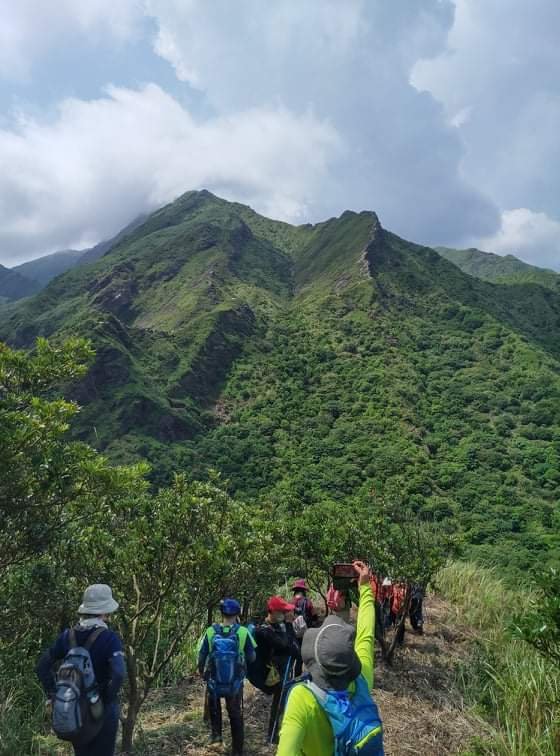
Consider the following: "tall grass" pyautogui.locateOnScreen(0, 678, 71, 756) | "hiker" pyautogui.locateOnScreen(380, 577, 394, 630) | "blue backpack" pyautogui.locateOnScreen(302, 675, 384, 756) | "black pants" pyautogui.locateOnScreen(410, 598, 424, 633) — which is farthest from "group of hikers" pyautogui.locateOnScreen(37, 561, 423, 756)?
"black pants" pyautogui.locateOnScreen(410, 598, 424, 633)

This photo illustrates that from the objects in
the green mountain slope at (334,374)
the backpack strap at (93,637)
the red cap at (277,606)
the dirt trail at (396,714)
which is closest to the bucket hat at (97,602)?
the backpack strap at (93,637)

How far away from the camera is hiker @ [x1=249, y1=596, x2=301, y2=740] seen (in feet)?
18.5

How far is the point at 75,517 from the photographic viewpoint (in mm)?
6047

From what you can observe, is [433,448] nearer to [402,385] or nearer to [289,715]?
[402,385]

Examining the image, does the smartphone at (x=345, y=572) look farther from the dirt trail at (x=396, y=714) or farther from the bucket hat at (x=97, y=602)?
the dirt trail at (x=396, y=714)

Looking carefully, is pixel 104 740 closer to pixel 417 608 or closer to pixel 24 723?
pixel 24 723

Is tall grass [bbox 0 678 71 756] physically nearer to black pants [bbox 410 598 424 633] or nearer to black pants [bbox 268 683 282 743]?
black pants [bbox 268 683 282 743]

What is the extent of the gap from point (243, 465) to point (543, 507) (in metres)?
31.3

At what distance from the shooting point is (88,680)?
3701mm

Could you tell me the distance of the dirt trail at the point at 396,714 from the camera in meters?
6.23

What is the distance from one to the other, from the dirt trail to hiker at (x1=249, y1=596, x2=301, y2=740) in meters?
1.05

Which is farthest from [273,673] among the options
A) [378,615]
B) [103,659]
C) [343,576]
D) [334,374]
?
[334,374]

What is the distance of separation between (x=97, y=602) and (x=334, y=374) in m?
78.0

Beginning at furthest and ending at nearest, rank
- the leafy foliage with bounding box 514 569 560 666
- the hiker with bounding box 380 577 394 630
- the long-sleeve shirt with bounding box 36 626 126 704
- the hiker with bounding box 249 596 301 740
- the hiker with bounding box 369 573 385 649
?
the hiker with bounding box 380 577 394 630
the hiker with bounding box 369 573 385 649
the hiker with bounding box 249 596 301 740
the leafy foliage with bounding box 514 569 560 666
the long-sleeve shirt with bounding box 36 626 126 704
